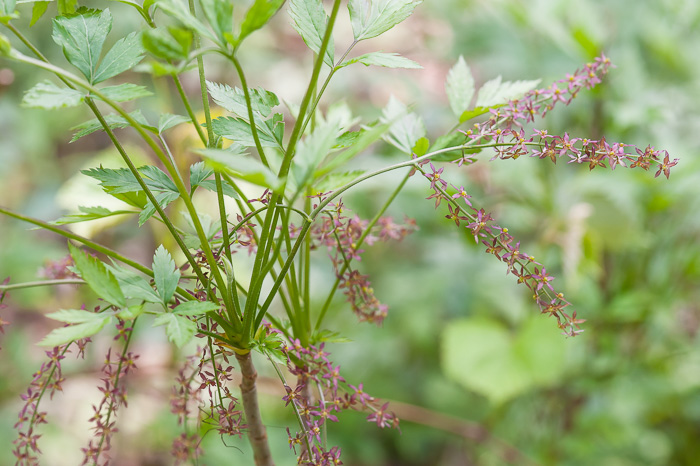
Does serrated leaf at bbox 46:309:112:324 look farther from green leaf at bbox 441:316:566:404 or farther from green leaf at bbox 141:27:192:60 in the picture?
green leaf at bbox 441:316:566:404

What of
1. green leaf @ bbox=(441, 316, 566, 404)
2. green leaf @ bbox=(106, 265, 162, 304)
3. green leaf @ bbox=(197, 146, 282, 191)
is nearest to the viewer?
green leaf @ bbox=(197, 146, 282, 191)

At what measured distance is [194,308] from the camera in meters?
0.43

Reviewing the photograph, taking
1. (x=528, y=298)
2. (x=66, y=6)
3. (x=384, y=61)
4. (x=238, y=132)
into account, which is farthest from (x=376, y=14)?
(x=528, y=298)

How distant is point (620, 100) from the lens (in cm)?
151

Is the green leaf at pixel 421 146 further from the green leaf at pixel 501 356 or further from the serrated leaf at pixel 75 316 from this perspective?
the green leaf at pixel 501 356

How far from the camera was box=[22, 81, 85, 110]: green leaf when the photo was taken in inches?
15.4

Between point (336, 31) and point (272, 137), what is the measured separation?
2.70 metres

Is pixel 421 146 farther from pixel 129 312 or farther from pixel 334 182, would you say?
pixel 129 312

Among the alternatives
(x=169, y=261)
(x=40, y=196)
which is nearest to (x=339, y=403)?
(x=169, y=261)

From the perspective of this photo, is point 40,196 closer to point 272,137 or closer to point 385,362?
point 385,362

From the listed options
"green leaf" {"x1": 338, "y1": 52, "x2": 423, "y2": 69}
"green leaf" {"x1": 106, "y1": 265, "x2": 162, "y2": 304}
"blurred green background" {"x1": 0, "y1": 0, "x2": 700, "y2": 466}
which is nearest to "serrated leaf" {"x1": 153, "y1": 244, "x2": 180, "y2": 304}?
"green leaf" {"x1": 106, "y1": 265, "x2": 162, "y2": 304}

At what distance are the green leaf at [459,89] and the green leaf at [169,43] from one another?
31 cm

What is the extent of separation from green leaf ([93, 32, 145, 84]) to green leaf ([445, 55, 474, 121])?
0.99ft

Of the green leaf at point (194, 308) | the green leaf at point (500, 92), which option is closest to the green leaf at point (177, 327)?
the green leaf at point (194, 308)
